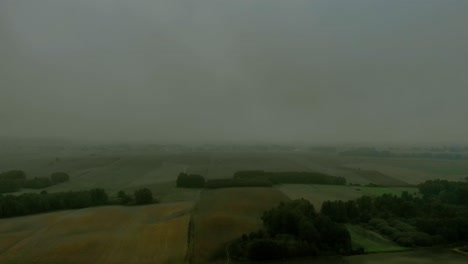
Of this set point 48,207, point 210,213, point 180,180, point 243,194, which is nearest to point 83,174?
point 180,180

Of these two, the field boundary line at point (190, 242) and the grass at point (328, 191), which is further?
the grass at point (328, 191)

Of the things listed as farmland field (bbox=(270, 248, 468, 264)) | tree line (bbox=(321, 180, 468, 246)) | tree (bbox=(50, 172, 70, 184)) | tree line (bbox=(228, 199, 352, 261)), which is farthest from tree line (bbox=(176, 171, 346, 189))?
farmland field (bbox=(270, 248, 468, 264))

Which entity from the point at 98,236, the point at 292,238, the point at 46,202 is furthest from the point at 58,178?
the point at 292,238

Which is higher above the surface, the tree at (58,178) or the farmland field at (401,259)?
the tree at (58,178)

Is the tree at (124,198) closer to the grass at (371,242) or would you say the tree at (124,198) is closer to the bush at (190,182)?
the bush at (190,182)

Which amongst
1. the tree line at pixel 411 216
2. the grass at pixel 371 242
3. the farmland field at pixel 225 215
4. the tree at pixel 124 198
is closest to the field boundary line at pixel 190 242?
the farmland field at pixel 225 215

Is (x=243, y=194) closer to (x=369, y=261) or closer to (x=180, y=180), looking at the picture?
(x=180, y=180)

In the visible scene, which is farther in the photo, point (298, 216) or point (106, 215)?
point (106, 215)
